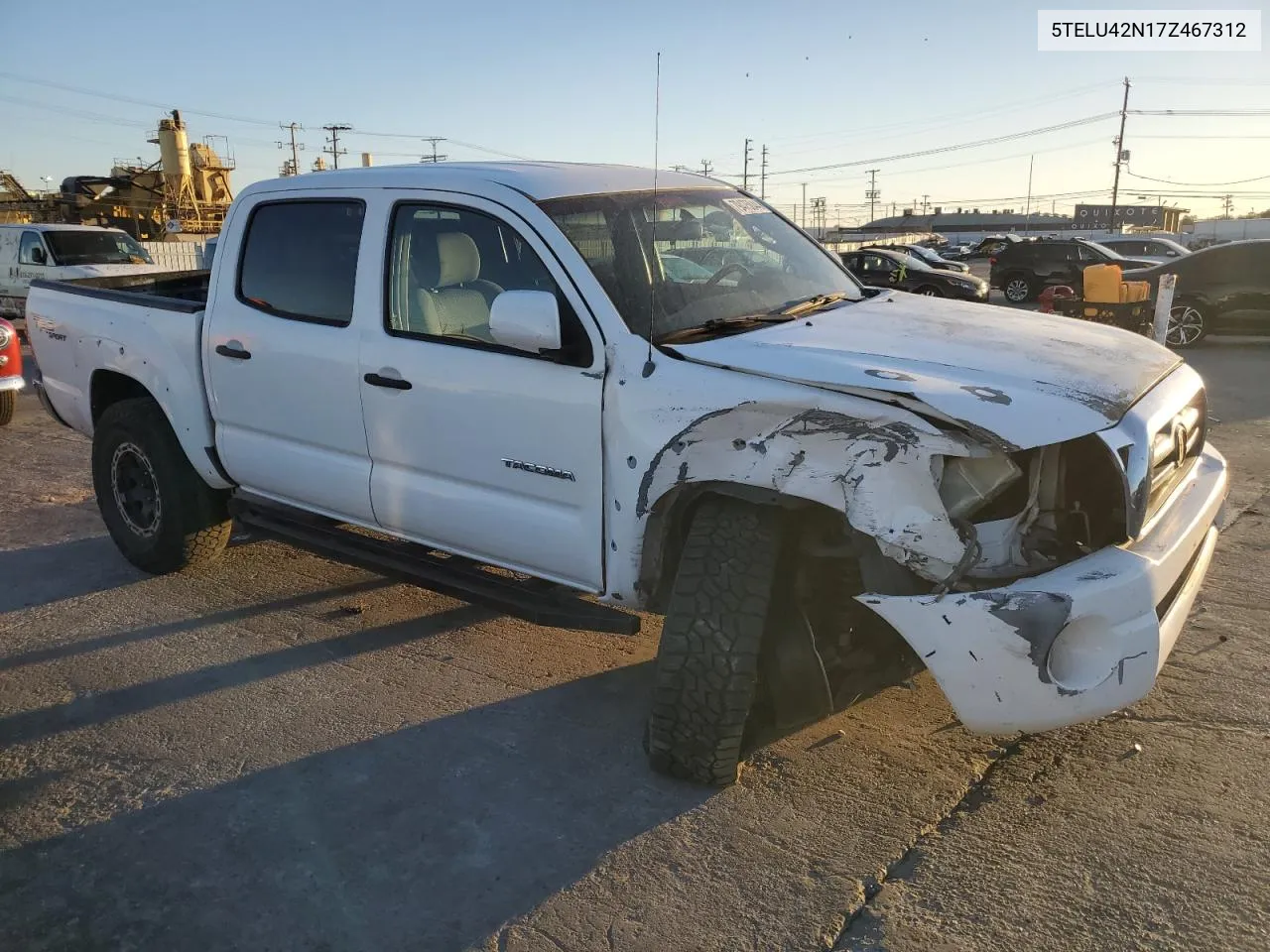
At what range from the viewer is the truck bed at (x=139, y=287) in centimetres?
510

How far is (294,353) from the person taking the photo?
13.4ft

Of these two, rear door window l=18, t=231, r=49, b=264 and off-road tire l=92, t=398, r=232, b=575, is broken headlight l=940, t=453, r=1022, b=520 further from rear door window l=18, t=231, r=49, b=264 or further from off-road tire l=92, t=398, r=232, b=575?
rear door window l=18, t=231, r=49, b=264

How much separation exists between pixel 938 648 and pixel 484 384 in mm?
1756

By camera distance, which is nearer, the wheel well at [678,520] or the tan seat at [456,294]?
the wheel well at [678,520]

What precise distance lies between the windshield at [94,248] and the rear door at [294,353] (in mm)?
12743

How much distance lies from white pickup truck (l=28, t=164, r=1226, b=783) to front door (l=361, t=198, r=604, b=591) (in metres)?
0.01

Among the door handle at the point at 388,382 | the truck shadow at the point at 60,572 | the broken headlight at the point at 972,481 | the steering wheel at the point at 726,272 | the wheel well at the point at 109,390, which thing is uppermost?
the steering wheel at the point at 726,272

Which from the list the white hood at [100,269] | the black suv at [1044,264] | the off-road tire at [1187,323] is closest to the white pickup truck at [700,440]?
the white hood at [100,269]

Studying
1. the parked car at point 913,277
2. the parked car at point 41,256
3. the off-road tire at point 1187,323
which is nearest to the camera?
the off-road tire at point 1187,323

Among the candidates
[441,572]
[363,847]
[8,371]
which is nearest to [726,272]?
[441,572]

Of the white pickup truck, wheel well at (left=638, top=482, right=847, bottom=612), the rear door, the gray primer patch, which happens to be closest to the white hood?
the rear door

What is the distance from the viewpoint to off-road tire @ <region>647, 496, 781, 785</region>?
9.70 ft

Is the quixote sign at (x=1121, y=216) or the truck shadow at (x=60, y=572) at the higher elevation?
the quixote sign at (x=1121, y=216)

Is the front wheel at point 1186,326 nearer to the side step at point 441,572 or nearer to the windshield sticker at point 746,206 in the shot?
the windshield sticker at point 746,206
